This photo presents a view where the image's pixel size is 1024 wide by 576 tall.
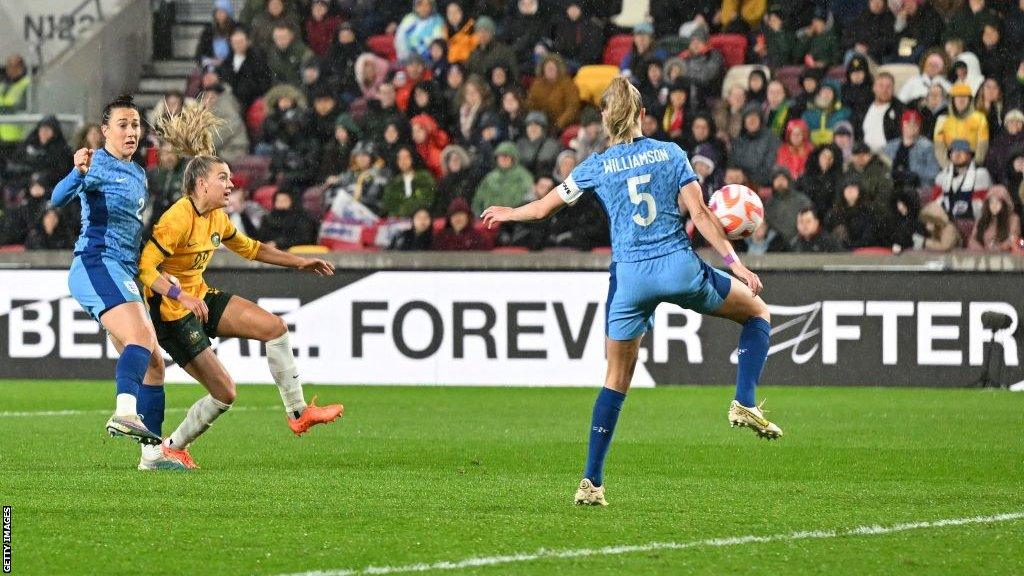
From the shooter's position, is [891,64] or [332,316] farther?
[891,64]

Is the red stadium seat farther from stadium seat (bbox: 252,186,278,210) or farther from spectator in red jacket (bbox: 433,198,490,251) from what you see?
spectator in red jacket (bbox: 433,198,490,251)

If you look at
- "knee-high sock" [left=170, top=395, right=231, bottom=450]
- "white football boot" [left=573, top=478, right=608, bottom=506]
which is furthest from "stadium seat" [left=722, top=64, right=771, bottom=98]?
"white football boot" [left=573, top=478, right=608, bottom=506]

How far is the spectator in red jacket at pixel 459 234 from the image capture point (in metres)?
17.6

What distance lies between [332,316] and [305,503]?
916cm

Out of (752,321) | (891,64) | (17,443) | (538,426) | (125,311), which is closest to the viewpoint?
(752,321)

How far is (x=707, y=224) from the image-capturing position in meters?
7.85

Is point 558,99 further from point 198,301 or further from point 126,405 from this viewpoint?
point 126,405

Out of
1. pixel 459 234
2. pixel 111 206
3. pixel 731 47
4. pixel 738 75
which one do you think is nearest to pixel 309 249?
pixel 459 234

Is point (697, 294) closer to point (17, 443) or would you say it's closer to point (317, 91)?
point (17, 443)

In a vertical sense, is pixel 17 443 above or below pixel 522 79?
below

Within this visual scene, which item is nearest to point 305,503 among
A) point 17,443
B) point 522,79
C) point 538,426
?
point 17,443

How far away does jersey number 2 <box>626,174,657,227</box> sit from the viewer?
7734 mm

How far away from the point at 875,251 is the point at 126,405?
31.1ft

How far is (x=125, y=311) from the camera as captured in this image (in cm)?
909
